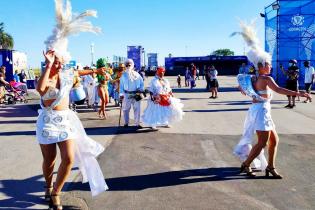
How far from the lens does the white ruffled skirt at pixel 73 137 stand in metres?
4.53

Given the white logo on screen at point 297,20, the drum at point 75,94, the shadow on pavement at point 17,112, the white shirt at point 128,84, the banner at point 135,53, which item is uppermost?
the white logo on screen at point 297,20

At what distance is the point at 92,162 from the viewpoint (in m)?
4.94

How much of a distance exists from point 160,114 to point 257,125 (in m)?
4.49

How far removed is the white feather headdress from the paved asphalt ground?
1868 millimetres

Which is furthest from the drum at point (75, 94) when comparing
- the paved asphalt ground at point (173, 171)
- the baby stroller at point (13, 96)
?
Answer: the baby stroller at point (13, 96)

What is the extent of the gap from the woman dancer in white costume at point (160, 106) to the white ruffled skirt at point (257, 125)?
3.91 meters

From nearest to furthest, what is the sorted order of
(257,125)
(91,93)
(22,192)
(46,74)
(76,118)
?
1. (46,74)
2. (76,118)
3. (22,192)
4. (257,125)
5. (91,93)

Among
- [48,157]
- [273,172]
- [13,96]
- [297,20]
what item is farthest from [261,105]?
[297,20]

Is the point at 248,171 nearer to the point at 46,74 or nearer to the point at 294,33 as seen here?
the point at 46,74

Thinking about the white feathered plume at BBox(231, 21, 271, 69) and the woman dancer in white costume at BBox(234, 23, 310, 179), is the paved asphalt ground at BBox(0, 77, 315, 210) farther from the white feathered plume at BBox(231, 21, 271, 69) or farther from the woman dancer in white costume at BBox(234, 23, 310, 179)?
the white feathered plume at BBox(231, 21, 271, 69)

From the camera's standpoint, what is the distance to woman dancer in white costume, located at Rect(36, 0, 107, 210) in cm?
452

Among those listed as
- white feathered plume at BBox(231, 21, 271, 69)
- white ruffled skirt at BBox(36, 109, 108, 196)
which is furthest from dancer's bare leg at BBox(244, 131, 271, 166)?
white ruffled skirt at BBox(36, 109, 108, 196)

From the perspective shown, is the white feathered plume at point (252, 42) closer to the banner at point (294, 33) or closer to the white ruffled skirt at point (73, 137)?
the white ruffled skirt at point (73, 137)

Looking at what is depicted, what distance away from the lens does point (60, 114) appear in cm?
461
